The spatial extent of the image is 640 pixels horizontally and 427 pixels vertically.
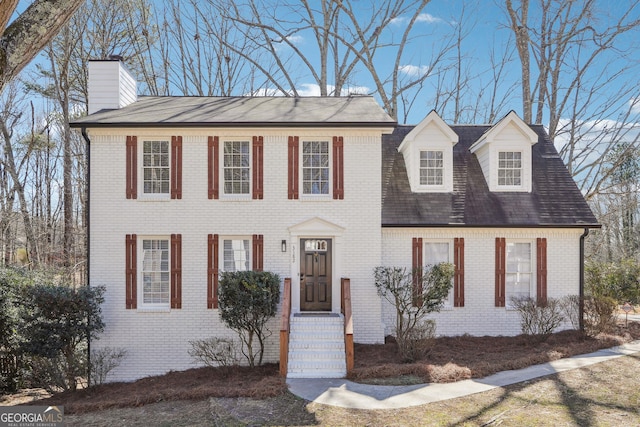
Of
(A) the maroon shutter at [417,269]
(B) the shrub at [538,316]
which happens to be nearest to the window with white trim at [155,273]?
(A) the maroon shutter at [417,269]

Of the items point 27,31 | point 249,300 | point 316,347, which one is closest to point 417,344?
point 316,347

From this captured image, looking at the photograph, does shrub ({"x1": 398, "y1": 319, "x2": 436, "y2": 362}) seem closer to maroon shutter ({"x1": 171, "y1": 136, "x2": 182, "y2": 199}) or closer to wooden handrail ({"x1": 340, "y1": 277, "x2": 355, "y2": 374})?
wooden handrail ({"x1": 340, "y1": 277, "x2": 355, "y2": 374})

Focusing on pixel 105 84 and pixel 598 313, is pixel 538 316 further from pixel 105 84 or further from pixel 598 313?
pixel 105 84

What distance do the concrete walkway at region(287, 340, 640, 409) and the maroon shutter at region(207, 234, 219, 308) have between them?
3.47m

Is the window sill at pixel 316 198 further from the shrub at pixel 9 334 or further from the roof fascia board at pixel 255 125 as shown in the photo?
the shrub at pixel 9 334

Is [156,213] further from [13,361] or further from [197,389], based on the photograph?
[13,361]

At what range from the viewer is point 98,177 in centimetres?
1168

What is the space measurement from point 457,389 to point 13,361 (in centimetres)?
1186

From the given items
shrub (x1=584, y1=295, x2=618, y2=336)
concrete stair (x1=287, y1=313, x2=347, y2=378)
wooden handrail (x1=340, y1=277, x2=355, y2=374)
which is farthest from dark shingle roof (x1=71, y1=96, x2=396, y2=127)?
shrub (x1=584, y1=295, x2=618, y2=336)

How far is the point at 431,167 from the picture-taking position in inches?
521

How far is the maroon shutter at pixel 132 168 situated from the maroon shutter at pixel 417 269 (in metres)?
8.03

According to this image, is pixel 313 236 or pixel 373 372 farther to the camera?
pixel 313 236

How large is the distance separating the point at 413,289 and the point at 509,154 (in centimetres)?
561

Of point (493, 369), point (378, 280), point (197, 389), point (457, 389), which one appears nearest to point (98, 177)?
point (197, 389)
